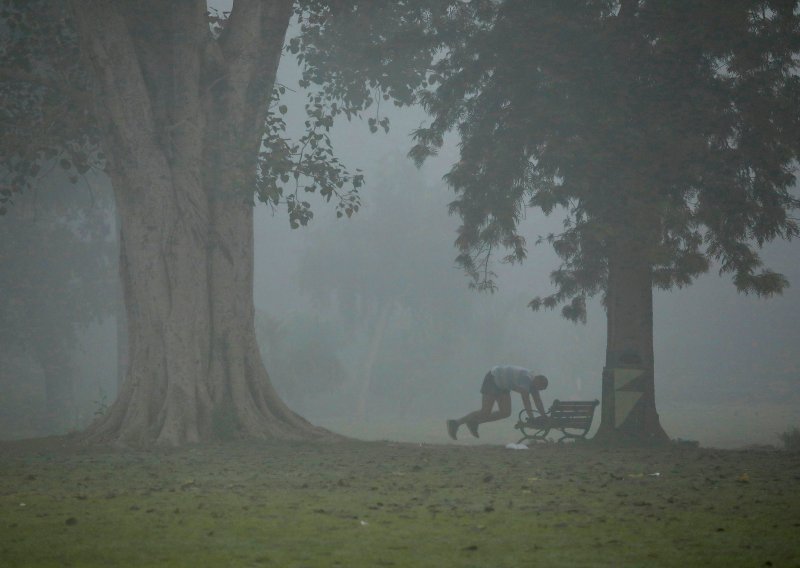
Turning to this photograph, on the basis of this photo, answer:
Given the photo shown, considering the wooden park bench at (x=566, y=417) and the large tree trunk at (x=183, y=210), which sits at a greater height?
the large tree trunk at (x=183, y=210)

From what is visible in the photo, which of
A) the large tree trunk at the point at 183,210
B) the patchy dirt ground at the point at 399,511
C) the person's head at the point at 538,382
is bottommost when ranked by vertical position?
the patchy dirt ground at the point at 399,511

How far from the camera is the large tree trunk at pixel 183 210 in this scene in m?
14.8

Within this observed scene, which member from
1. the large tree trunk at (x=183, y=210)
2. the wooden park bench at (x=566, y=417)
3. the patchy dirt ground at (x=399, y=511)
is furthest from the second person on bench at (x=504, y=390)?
the patchy dirt ground at (x=399, y=511)

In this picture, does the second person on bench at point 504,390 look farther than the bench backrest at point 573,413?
No

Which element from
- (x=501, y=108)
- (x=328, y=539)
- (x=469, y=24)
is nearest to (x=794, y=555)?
(x=328, y=539)

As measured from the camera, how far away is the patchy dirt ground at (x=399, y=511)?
219 inches

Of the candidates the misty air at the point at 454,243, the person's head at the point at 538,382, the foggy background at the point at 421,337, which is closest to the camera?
the misty air at the point at 454,243

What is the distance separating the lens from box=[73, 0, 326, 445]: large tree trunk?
48.6 feet

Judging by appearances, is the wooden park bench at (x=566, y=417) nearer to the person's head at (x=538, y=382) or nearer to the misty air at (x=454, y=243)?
the misty air at (x=454, y=243)

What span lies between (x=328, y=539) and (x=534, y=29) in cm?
1175

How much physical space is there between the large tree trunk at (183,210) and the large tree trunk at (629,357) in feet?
16.8

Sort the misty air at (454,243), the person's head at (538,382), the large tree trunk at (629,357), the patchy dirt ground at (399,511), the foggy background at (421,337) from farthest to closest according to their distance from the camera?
1. the foggy background at (421,337)
2. the person's head at (538,382)
3. the large tree trunk at (629,357)
4. the misty air at (454,243)
5. the patchy dirt ground at (399,511)

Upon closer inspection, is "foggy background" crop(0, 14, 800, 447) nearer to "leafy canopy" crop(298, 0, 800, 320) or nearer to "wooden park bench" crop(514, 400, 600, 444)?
"wooden park bench" crop(514, 400, 600, 444)

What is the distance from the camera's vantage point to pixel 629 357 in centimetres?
1598
